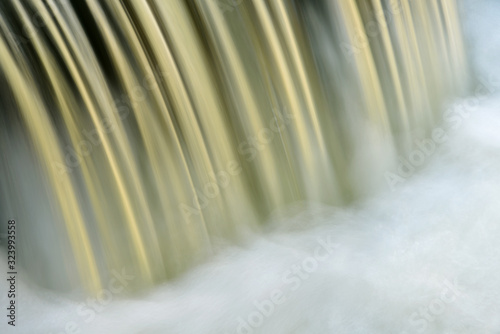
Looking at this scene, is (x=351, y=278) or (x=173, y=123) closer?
(x=351, y=278)

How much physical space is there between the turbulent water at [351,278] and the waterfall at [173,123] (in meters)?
0.12

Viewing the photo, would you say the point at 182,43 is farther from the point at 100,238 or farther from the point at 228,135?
the point at 100,238

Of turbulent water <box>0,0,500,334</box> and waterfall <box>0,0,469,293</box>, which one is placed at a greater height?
waterfall <box>0,0,469,293</box>

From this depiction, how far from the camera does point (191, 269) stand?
9.59 ft

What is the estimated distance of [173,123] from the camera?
2898 millimetres

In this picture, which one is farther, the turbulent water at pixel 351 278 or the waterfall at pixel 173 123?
the waterfall at pixel 173 123

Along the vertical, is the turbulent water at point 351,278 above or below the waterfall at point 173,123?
below

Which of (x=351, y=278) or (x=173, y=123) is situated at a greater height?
(x=173, y=123)

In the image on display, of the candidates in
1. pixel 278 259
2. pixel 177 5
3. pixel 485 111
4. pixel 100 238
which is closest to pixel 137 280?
pixel 100 238

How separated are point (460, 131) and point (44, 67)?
7.23 ft

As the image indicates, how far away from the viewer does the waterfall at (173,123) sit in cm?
266

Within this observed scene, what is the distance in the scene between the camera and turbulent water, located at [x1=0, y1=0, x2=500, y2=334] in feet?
8.38

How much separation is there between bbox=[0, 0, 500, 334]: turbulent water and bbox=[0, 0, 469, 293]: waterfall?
118 mm

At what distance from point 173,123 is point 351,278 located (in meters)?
1.01
